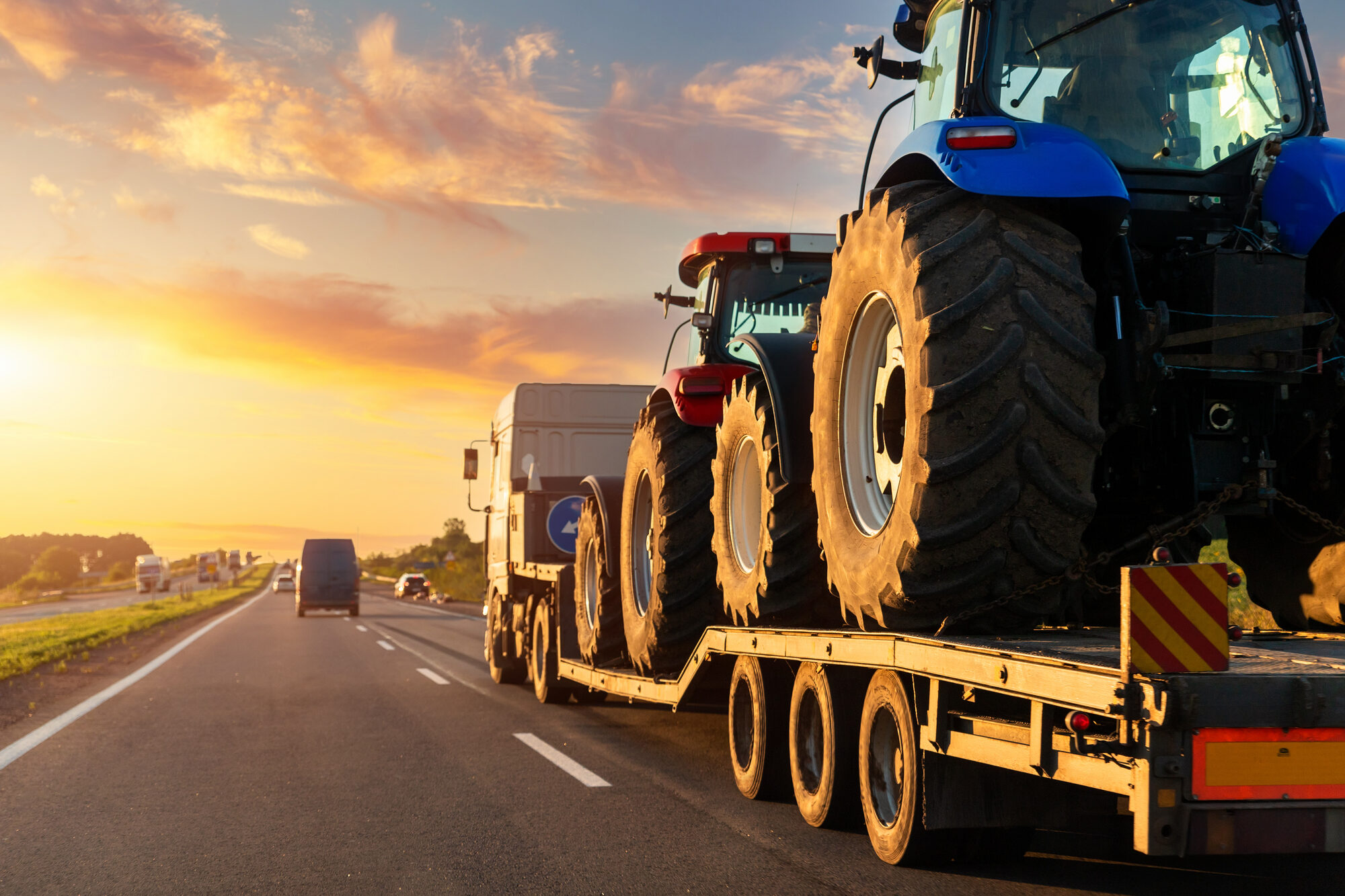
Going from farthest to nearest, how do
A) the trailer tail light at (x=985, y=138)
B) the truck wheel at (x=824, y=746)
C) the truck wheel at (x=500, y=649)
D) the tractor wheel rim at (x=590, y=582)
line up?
the truck wheel at (x=500, y=649) < the tractor wheel rim at (x=590, y=582) < the truck wheel at (x=824, y=746) < the trailer tail light at (x=985, y=138)

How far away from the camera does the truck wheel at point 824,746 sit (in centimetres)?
585

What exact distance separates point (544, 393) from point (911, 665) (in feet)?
36.5

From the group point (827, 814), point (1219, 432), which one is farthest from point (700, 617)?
point (1219, 432)

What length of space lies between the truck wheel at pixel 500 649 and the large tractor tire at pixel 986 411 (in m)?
10.9

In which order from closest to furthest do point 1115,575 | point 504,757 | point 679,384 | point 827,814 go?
point 1115,575
point 827,814
point 679,384
point 504,757

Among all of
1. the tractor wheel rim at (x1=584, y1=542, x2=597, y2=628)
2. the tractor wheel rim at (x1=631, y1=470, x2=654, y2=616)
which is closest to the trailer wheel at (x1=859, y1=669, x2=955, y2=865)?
the tractor wheel rim at (x1=631, y1=470, x2=654, y2=616)

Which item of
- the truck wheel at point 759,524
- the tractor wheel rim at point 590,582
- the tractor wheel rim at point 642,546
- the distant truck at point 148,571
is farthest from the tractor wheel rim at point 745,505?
the distant truck at point 148,571

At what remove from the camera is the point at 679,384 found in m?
8.27

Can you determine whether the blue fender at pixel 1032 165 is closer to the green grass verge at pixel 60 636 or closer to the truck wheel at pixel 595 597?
the truck wheel at pixel 595 597

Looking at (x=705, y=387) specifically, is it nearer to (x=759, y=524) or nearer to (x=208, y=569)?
(x=759, y=524)

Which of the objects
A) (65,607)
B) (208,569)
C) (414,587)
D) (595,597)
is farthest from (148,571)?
(595,597)

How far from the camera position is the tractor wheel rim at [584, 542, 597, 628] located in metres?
10.6

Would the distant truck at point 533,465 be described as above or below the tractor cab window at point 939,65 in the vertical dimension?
below

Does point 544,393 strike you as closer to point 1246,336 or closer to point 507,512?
point 507,512
